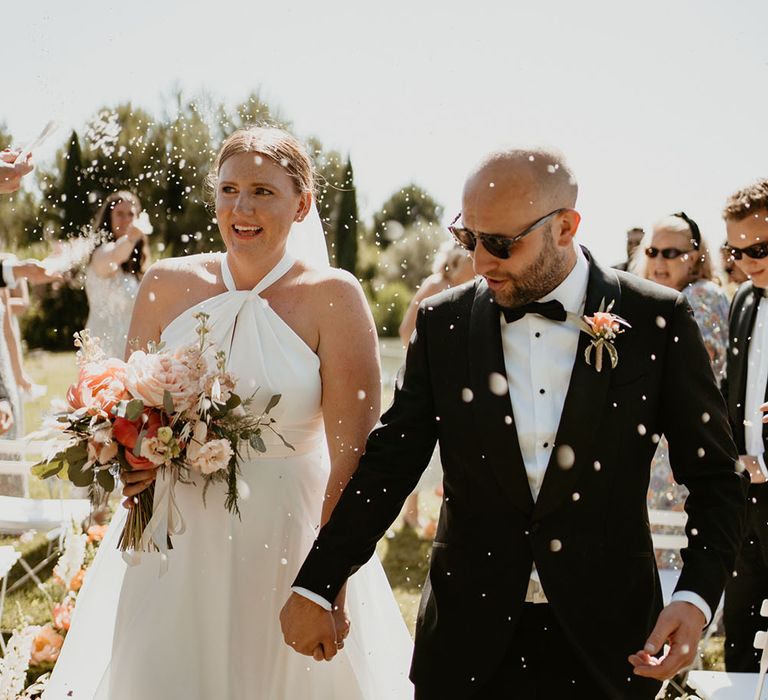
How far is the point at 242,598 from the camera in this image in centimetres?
334

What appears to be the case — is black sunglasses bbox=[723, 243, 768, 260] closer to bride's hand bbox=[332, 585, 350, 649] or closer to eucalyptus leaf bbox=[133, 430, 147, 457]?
bride's hand bbox=[332, 585, 350, 649]

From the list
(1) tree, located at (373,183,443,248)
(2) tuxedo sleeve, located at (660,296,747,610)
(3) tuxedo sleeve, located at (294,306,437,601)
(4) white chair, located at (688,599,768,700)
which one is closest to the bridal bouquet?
(3) tuxedo sleeve, located at (294,306,437,601)


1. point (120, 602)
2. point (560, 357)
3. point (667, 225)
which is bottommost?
point (120, 602)

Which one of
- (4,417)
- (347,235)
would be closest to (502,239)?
(4,417)

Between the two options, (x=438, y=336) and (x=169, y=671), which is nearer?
(x=438, y=336)

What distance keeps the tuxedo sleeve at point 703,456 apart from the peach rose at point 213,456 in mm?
1304

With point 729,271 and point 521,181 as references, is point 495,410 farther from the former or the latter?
point 729,271

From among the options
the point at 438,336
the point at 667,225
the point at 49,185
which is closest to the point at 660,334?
the point at 438,336

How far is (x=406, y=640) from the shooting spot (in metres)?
3.52

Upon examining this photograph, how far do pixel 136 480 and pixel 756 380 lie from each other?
326 cm

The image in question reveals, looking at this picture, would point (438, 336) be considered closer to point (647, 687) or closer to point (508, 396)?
point (508, 396)

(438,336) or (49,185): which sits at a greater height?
(49,185)

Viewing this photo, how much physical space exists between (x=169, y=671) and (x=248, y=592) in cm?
37

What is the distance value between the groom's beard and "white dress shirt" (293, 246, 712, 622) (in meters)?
0.07
